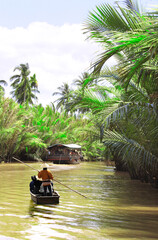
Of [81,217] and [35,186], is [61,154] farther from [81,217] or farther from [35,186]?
[81,217]

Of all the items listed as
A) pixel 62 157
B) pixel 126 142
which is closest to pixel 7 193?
pixel 126 142

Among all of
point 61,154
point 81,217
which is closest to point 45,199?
point 81,217

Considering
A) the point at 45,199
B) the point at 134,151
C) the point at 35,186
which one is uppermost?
the point at 134,151

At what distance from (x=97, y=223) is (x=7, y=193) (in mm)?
4991

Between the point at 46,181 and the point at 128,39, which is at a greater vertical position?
the point at 128,39

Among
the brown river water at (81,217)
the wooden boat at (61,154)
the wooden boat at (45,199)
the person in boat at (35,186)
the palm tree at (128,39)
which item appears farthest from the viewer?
the wooden boat at (61,154)

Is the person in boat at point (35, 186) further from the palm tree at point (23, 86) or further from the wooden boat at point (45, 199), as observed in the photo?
the palm tree at point (23, 86)

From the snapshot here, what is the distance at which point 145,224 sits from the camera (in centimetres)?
695

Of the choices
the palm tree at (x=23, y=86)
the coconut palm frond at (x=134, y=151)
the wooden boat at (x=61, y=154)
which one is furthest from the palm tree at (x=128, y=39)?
the palm tree at (x=23, y=86)

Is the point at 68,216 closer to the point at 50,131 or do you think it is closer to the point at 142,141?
the point at 142,141

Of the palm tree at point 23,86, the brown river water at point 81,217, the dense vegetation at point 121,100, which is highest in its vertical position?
the palm tree at point 23,86

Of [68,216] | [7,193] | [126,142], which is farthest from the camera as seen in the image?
[126,142]

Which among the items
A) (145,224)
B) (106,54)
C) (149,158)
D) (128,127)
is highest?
(106,54)

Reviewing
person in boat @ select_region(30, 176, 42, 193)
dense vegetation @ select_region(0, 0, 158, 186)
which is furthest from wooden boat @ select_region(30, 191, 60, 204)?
dense vegetation @ select_region(0, 0, 158, 186)
